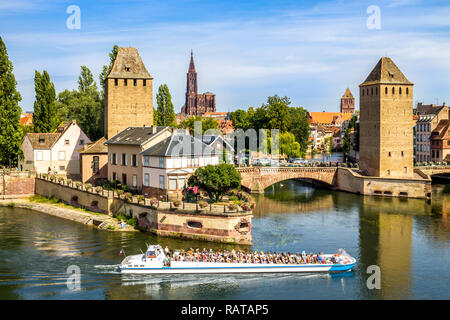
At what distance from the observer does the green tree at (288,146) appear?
96.9 meters

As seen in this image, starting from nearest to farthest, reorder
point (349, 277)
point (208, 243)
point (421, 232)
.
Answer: point (349, 277)
point (208, 243)
point (421, 232)

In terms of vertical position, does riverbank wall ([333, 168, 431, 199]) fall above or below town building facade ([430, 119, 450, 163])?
below

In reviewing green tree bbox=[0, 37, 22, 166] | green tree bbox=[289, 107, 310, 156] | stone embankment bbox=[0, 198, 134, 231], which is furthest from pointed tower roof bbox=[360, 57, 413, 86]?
green tree bbox=[0, 37, 22, 166]

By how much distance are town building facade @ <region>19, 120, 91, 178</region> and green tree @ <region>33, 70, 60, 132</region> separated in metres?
7.25

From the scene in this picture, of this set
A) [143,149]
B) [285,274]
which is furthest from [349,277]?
[143,149]

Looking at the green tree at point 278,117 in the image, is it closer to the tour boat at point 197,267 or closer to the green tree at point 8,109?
the green tree at point 8,109

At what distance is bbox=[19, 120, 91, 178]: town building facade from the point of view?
70.9m

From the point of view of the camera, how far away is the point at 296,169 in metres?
75.0

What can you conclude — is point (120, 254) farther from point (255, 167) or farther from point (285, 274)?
point (255, 167)

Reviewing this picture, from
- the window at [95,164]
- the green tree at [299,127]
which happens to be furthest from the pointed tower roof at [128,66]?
the green tree at [299,127]

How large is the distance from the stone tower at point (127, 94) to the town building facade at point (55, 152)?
23.8 ft

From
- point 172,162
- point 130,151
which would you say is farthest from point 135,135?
point 172,162

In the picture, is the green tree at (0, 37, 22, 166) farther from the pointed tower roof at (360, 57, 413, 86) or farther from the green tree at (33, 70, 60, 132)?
the pointed tower roof at (360, 57, 413, 86)

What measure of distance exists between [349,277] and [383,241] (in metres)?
11.6
